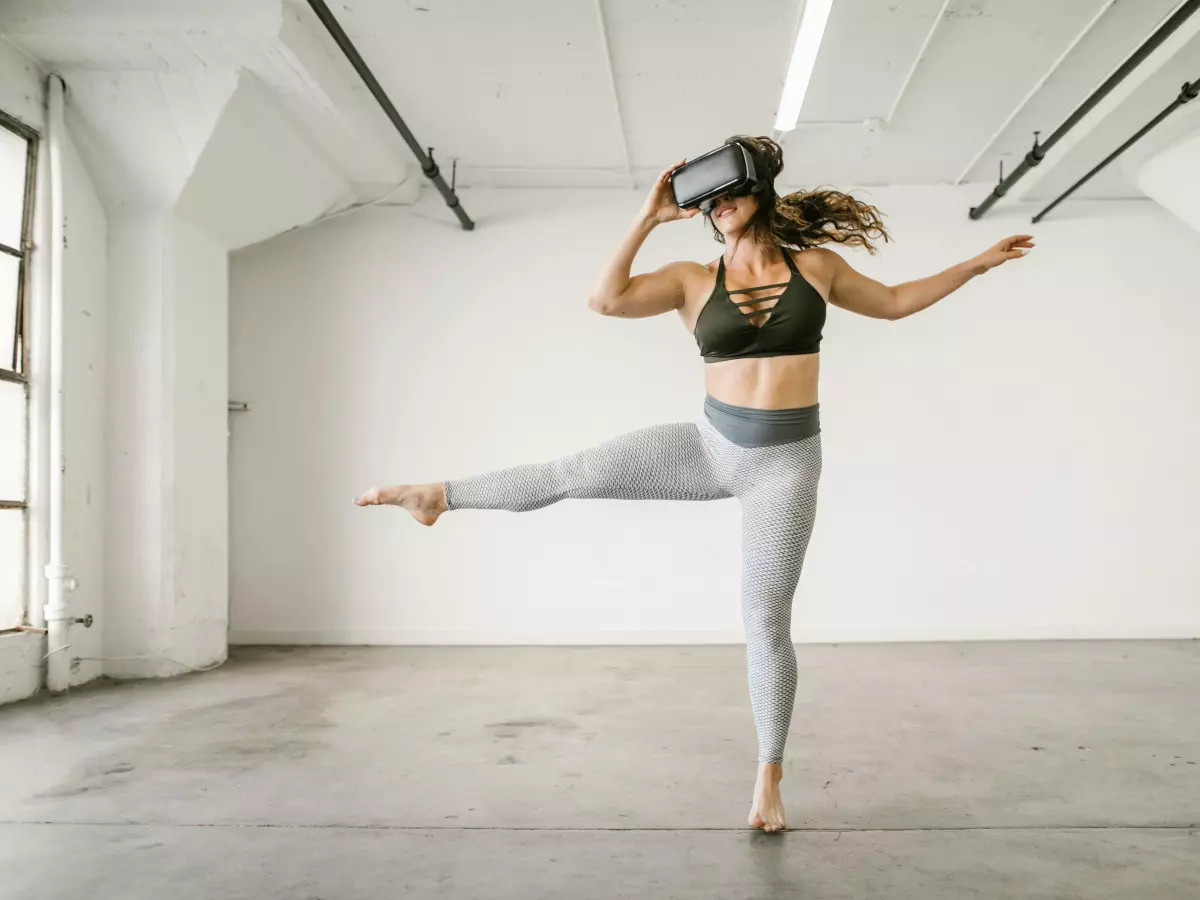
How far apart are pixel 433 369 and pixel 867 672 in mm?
3053

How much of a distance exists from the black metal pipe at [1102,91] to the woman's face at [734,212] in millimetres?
2366

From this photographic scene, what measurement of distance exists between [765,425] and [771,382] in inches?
4.2

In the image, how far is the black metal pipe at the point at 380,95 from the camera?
341 centimetres

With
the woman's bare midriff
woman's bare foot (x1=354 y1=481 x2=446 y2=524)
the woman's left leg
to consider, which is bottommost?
the woman's left leg

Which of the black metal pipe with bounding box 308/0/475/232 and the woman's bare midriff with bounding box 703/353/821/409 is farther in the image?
the black metal pipe with bounding box 308/0/475/232

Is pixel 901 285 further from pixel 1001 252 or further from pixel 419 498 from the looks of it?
pixel 419 498

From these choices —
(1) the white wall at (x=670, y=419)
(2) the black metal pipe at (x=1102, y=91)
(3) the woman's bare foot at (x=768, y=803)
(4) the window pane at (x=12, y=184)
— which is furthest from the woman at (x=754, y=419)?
(1) the white wall at (x=670, y=419)

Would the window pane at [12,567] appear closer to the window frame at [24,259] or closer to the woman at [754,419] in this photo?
the window frame at [24,259]

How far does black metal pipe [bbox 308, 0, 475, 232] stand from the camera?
11.2ft

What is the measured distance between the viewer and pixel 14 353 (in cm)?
372

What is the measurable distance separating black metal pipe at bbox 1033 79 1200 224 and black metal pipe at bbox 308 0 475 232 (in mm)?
3490

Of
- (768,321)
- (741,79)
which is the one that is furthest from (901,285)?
(741,79)

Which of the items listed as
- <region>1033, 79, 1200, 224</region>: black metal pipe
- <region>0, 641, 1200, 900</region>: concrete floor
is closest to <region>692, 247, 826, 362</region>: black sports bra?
<region>0, 641, 1200, 900</region>: concrete floor

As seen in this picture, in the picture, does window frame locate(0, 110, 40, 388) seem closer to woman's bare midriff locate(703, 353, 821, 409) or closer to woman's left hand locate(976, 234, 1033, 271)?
woman's bare midriff locate(703, 353, 821, 409)
